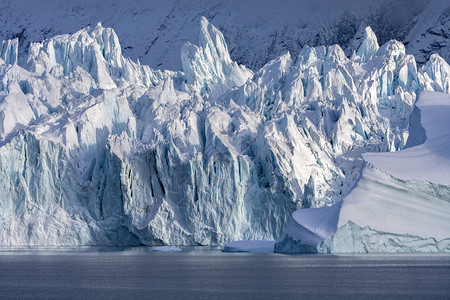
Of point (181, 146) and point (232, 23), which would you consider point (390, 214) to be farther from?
point (232, 23)

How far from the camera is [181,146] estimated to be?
47875 mm

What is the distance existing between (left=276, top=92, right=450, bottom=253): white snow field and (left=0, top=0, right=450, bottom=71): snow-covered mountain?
48.2 meters

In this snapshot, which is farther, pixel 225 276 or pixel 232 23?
pixel 232 23

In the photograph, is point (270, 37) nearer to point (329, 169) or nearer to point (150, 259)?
point (329, 169)

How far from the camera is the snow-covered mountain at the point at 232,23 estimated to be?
3255 inches

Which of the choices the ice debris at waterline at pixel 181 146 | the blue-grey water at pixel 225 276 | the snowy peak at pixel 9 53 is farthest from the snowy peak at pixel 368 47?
the blue-grey water at pixel 225 276

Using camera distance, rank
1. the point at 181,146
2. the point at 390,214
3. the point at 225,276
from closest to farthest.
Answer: the point at 225,276
the point at 390,214
the point at 181,146

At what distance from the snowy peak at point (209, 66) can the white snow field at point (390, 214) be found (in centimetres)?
2845

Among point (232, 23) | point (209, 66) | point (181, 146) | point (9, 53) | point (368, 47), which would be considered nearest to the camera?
point (181, 146)

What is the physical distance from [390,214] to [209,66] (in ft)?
107

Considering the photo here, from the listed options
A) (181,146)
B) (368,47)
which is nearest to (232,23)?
(368,47)

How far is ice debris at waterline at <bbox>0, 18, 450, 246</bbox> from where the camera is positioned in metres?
45.3

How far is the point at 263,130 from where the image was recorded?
49.3 m

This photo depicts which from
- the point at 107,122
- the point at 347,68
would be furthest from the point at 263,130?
the point at 347,68
